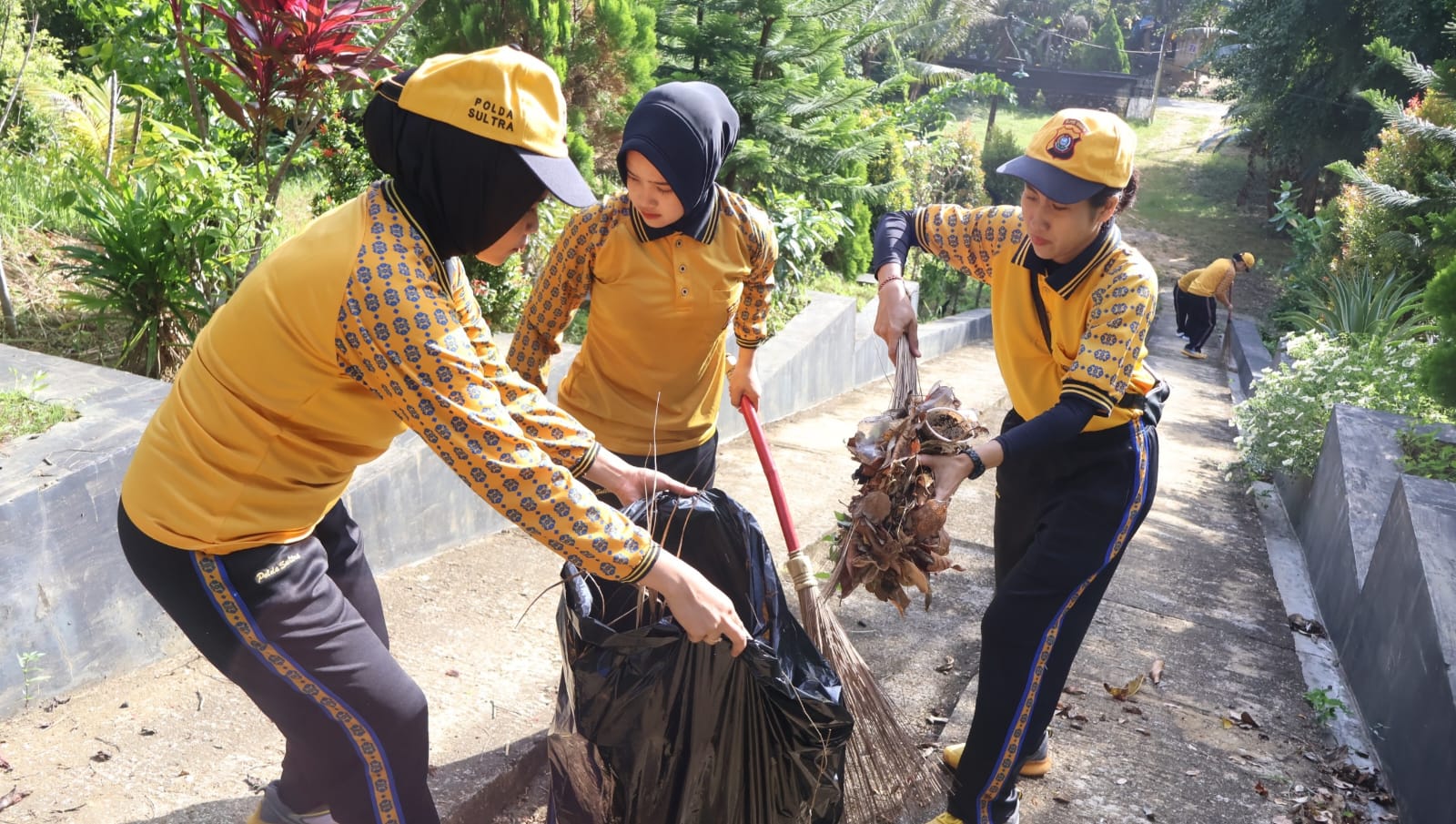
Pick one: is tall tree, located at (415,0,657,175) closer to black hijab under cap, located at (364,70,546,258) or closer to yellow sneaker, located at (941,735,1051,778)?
yellow sneaker, located at (941,735,1051,778)

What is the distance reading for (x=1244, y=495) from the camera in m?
7.10

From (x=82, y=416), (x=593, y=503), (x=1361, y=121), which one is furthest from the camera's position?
(x=1361, y=121)

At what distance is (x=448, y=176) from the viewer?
1786mm

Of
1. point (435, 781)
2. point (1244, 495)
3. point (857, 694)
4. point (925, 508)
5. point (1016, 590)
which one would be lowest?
point (1244, 495)

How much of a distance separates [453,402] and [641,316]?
1329mm

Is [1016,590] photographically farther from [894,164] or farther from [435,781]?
[894,164]

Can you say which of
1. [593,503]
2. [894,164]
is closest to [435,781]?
[593,503]

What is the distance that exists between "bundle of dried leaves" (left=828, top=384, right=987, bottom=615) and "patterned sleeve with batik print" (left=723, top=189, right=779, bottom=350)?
0.73 m

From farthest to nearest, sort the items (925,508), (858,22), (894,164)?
(894,164) → (858,22) → (925,508)

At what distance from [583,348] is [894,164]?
9.52m

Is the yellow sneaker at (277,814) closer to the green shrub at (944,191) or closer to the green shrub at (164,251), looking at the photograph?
the green shrub at (164,251)

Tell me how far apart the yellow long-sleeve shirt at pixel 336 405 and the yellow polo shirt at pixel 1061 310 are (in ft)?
4.14

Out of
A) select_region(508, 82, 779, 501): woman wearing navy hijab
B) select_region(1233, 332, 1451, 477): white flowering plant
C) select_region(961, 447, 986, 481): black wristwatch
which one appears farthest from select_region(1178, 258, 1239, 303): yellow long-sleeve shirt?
select_region(961, 447, 986, 481): black wristwatch

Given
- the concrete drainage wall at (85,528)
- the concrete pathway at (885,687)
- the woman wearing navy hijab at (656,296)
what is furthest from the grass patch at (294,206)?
the woman wearing navy hijab at (656,296)
